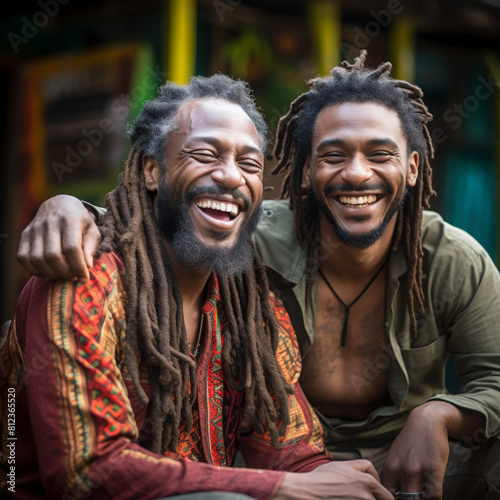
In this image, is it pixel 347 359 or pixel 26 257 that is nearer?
pixel 26 257

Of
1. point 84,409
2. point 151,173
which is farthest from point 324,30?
point 84,409

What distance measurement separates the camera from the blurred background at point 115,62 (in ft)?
20.0

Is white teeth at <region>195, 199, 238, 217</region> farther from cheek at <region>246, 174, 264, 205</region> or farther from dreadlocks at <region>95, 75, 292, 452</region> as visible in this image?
dreadlocks at <region>95, 75, 292, 452</region>

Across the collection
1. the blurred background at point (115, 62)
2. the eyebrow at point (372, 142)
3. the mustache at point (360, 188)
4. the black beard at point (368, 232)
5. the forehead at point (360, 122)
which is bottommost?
the black beard at point (368, 232)

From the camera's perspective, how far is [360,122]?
3445 mm

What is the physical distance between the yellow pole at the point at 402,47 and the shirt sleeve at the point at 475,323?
385cm

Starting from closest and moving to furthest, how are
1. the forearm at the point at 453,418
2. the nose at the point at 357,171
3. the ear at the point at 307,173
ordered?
the forearm at the point at 453,418, the nose at the point at 357,171, the ear at the point at 307,173

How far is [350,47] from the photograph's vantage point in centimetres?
717

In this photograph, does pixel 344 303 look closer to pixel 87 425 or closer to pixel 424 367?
pixel 424 367

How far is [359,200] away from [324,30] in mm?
3616

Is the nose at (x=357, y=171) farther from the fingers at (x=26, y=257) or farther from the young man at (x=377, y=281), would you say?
the fingers at (x=26, y=257)

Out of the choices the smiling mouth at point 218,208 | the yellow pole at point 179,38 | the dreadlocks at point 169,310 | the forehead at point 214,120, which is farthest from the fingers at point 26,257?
the yellow pole at point 179,38

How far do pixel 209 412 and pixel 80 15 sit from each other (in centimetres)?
457

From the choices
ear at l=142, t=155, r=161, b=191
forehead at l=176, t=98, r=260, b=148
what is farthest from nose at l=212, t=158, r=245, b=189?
ear at l=142, t=155, r=161, b=191
